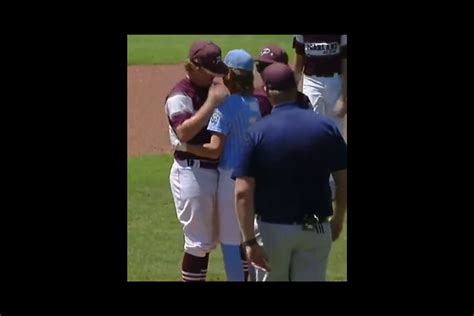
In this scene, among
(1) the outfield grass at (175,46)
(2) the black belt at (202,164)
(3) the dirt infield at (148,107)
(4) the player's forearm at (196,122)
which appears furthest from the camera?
(1) the outfield grass at (175,46)

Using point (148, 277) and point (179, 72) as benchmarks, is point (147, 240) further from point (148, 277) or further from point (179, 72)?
point (179, 72)

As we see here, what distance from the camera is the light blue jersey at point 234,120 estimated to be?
22.4ft

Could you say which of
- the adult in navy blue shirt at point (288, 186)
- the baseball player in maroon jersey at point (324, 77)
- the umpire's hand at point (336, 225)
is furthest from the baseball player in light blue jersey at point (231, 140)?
the baseball player in maroon jersey at point (324, 77)

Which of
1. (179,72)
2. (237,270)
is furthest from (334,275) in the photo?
(179,72)

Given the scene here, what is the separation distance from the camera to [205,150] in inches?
272

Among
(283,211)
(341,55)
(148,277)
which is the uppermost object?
(341,55)

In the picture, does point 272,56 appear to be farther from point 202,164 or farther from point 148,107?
point 148,107

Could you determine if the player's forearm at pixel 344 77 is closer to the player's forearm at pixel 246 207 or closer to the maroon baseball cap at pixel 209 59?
the maroon baseball cap at pixel 209 59

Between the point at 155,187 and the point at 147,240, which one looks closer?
the point at 147,240

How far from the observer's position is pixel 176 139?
23.0ft

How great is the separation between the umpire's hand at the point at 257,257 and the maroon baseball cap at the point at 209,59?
1.37 m

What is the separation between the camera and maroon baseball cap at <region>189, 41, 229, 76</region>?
22.7ft

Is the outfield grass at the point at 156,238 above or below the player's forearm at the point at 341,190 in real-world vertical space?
below

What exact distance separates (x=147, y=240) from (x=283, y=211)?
3.09m
